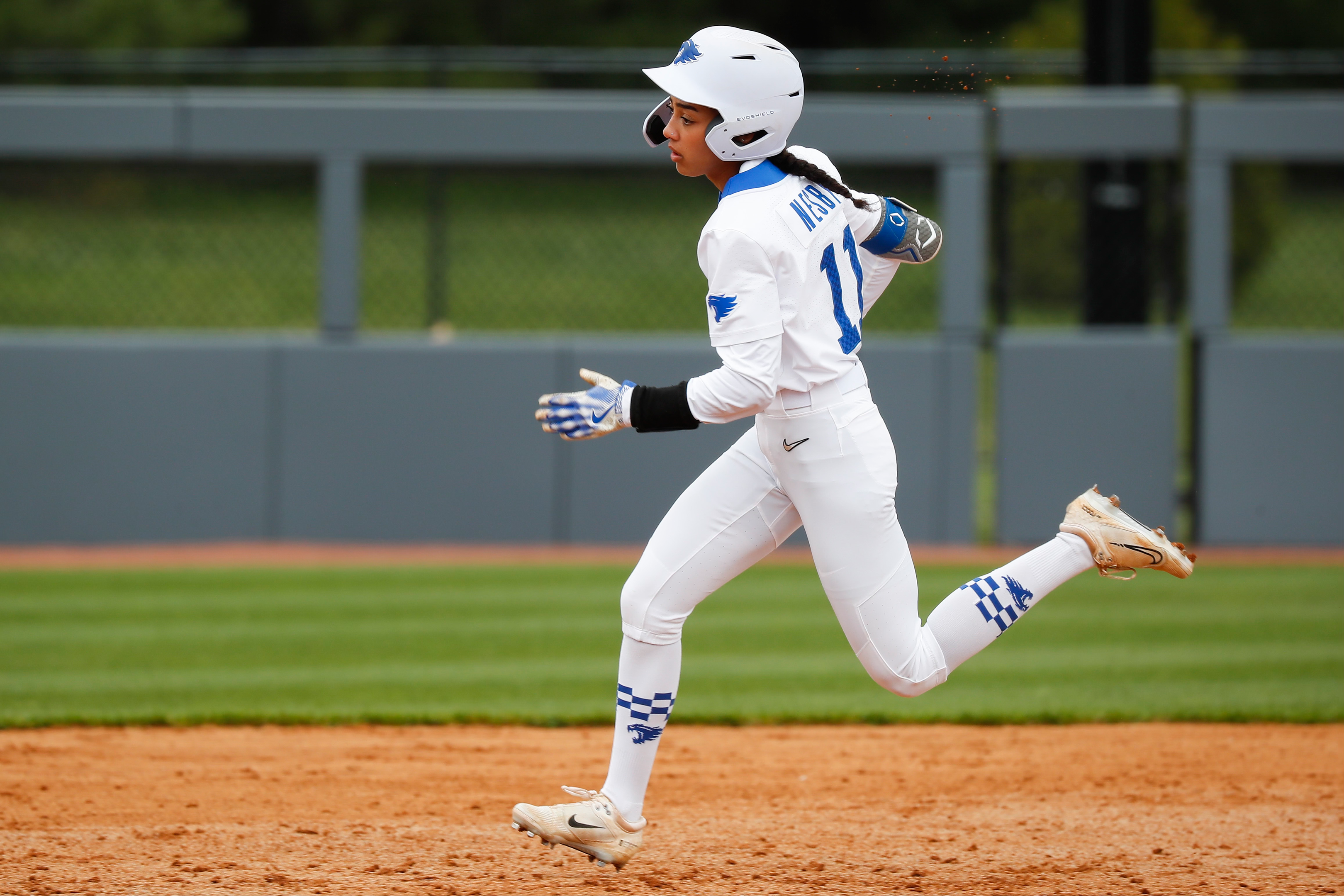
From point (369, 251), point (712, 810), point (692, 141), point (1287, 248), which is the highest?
point (1287, 248)

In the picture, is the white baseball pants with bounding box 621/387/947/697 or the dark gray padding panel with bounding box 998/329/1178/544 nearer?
the white baseball pants with bounding box 621/387/947/697

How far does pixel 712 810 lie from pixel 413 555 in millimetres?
5878

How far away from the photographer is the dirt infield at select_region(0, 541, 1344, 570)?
982cm

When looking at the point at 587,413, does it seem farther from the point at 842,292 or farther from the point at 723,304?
the point at 842,292

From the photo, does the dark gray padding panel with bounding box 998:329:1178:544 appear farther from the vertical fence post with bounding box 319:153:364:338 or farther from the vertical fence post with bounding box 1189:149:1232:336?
the vertical fence post with bounding box 319:153:364:338

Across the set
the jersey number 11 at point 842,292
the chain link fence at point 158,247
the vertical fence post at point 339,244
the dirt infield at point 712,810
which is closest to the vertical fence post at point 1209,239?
the dirt infield at point 712,810

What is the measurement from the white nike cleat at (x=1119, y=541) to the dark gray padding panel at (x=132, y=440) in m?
7.66

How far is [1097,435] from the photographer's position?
418 inches

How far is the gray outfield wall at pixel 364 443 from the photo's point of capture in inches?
408

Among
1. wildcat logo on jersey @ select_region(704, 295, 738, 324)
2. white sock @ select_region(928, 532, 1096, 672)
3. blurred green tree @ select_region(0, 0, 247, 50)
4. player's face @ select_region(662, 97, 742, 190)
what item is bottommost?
white sock @ select_region(928, 532, 1096, 672)

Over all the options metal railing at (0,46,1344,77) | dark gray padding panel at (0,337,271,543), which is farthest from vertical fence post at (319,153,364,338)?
metal railing at (0,46,1344,77)

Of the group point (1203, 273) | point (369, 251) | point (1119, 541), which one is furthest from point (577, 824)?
point (369, 251)

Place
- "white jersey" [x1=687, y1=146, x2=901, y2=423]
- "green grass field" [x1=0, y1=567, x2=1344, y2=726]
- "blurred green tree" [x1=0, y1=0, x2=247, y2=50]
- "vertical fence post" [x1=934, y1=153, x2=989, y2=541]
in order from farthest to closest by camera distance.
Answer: "blurred green tree" [x1=0, y1=0, x2=247, y2=50]
"vertical fence post" [x1=934, y1=153, x2=989, y2=541]
"green grass field" [x1=0, y1=567, x2=1344, y2=726]
"white jersey" [x1=687, y1=146, x2=901, y2=423]

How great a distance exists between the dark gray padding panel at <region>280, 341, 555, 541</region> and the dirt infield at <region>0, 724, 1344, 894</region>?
4.74 m
